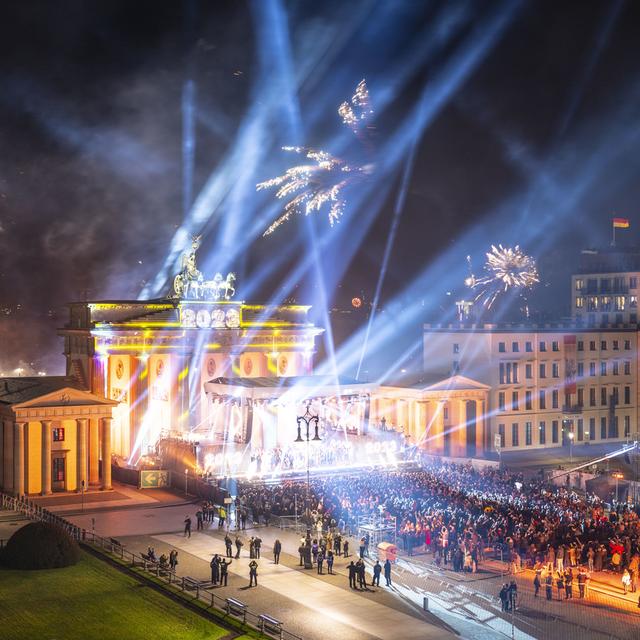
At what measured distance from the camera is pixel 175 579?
3797 cm

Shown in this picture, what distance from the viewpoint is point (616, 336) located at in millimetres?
85875

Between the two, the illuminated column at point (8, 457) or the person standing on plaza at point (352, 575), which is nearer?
the person standing on plaza at point (352, 575)

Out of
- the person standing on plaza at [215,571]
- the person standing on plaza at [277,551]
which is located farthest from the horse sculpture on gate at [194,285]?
the person standing on plaza at [215,571]

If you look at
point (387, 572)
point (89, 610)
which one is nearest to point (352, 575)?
point (387, 572)

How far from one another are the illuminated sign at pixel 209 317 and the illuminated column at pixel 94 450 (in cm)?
1185

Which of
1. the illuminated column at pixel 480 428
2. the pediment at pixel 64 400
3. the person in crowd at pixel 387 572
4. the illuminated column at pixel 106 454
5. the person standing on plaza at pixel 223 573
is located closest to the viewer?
the person in crowd at pixel 387 572

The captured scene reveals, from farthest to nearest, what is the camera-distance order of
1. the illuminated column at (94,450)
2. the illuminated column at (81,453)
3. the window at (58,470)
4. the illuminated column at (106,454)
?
the illuminated column at (94,450) < the window at (58,470) < the illuminated column at (106,454) < the illuminated column at (81,453)

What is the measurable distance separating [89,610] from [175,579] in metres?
4.53

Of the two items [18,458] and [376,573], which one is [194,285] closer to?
[18,458]

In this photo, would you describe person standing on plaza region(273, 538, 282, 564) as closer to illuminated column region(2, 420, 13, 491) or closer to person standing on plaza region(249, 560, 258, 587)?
person standing on plaza region(249, 560, 258, 587)

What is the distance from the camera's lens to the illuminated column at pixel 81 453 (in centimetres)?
6034

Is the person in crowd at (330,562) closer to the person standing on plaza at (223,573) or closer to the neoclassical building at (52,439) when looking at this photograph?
the person standing on plaza at (223,573)

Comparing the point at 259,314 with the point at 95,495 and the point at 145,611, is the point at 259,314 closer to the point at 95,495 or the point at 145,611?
the point at 95,495

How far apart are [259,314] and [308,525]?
33.4 meters
